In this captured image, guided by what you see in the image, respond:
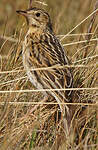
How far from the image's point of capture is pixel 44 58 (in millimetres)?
5188

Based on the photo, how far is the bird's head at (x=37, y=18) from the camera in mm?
5535

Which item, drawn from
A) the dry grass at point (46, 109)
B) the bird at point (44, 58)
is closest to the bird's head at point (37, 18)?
the bird at point (44, 58)

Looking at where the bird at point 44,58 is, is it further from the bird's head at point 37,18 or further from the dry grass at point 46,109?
the dry grass at point 46,109

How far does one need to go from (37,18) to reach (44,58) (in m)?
0.63

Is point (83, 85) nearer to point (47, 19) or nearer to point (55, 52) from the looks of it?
point (55, 52)

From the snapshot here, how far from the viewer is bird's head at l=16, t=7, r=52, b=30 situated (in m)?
5.54

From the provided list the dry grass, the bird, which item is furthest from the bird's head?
the dry grass

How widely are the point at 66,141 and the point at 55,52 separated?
3.70ft

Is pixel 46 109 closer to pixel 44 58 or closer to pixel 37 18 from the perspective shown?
pixel 44 58

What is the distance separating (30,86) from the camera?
219 inches

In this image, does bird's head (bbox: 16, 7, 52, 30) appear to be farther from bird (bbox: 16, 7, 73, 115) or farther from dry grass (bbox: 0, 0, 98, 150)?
dry grass (bbox: 0, 0, 98, 150)

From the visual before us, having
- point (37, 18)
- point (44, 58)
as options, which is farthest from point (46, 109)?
point (37, 18)

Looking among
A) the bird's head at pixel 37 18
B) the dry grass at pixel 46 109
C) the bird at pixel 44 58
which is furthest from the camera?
the bird's head at pixel 37 18

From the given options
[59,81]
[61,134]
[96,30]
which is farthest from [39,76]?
[96,30]
